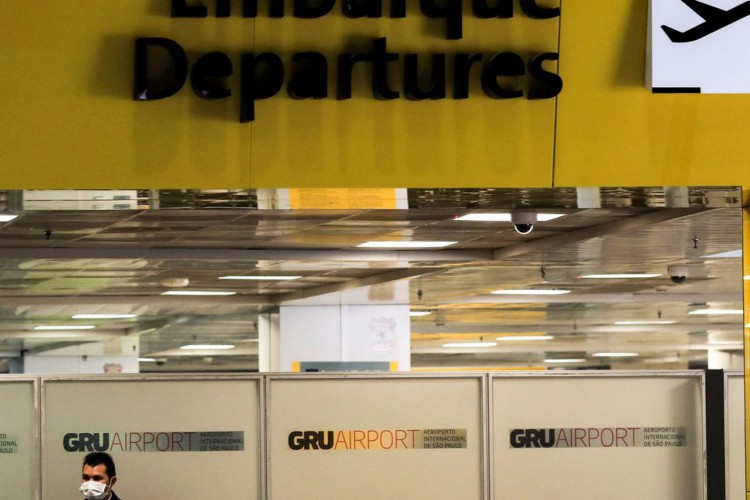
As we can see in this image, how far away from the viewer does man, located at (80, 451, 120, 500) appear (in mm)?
7805

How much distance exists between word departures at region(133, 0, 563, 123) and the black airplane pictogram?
0.74 metres

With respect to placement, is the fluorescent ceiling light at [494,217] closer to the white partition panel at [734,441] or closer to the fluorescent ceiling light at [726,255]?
the white partition panel at [734,441]

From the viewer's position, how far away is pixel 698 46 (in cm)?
704

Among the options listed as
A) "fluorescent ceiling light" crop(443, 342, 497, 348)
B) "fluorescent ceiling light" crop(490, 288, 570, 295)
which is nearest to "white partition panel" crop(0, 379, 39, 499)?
"fluorescent ceiling light" crop(490, 288, 570, 295)

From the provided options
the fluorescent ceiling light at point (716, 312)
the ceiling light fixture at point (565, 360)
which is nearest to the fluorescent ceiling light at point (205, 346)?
the ceiling light fixture at point (565, 360)

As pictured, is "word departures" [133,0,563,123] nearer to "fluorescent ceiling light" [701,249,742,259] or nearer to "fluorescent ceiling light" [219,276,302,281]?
"fluorescent ceiling light" [701,249,742,259]

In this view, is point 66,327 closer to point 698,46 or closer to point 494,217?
point 494,217

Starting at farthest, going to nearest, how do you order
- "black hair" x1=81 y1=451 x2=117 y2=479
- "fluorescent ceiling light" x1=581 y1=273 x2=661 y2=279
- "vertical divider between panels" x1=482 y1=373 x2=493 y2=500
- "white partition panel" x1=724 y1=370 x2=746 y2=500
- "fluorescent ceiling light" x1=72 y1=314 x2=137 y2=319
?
"fluorescent ceiling light" x1=72 y1=314 x2=137 y2=319, "fluorescent ceiling light" x1=581 y1=273 x2=661 y2=279, "white partition panel" x1=724 y1=370 x2=746 y2=500, "vertical divider between panels" x1=482 y1=373 x2=493 y2=500, "black hair" x1=81 y1=451 x2=117 y2=479

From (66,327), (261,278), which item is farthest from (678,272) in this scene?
(66,327)

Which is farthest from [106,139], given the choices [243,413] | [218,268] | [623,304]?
[623,304]

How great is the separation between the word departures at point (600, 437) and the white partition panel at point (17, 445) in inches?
138

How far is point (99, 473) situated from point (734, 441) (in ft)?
15.6

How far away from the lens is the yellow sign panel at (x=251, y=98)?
6.83 m

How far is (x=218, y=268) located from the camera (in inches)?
664
